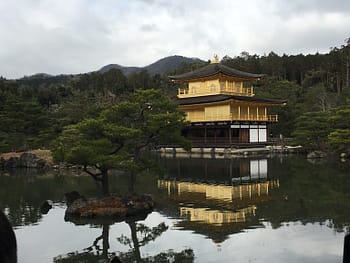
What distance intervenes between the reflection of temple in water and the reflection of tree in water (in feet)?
3.97

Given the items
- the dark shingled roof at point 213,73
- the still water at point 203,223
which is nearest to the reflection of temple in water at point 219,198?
the still water at point 203,223

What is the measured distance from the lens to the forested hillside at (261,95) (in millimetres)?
31562

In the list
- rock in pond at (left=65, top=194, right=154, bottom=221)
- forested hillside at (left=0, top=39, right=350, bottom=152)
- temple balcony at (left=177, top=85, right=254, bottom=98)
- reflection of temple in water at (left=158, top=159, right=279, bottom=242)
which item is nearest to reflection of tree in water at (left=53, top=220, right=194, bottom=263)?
reflection of temple in water at (left=158, top=159, right=279, bottom=242)

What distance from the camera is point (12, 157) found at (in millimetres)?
29156

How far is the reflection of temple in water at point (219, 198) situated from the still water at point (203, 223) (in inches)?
1.1

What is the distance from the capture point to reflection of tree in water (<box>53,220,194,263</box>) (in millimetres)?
8844

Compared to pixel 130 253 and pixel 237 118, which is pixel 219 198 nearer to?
pixel 130 253

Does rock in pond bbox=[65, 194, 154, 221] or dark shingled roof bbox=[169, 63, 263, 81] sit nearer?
rock in pond bbox=[65, 194, 154, 221]

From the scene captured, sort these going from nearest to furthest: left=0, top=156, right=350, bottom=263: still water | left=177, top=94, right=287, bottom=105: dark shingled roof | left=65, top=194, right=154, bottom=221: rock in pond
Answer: left=0, top=156, right=350, bottom=263: still water < left=65, top=194, right=154, bottom=221: rock in pond < left=177, top=94, right=287, bottom=105: dark shingled roof

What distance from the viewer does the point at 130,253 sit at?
929 centimetres

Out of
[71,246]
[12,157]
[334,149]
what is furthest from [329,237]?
[12,157]

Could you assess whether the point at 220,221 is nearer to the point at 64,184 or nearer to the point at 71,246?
the point at 71,246

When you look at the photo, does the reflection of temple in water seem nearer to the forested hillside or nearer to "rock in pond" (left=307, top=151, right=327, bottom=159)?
"rock in pond" (left=307, top=151, right=327, bottom=159)

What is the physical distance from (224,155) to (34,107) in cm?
1542
